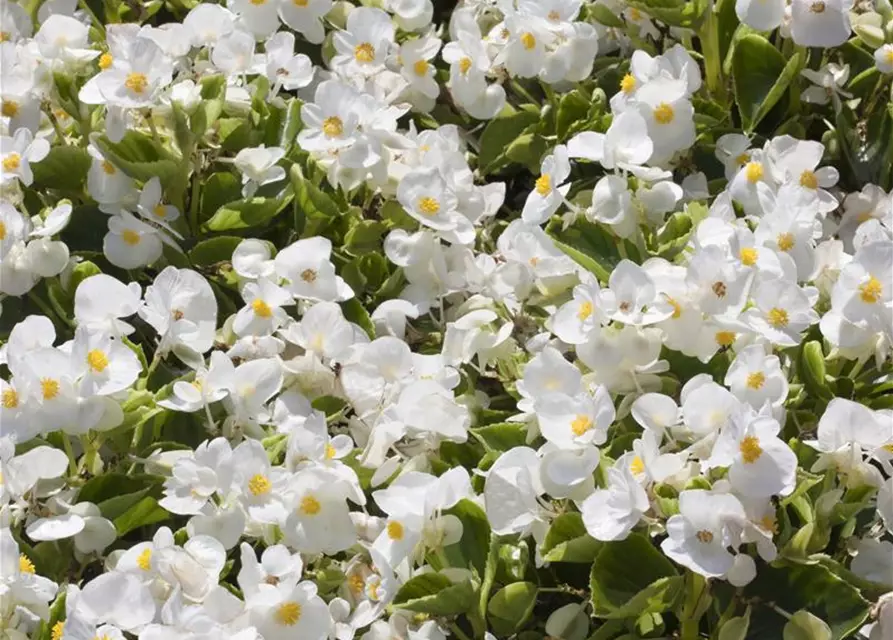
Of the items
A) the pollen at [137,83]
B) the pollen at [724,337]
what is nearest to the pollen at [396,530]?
the pollen at [724,337]

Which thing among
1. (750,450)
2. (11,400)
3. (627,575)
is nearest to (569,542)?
(627,575)

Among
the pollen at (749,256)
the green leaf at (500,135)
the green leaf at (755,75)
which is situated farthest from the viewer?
the green leaf at (500,135)

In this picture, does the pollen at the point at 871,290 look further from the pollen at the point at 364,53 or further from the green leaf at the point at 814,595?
the pollen at the point at 364,53

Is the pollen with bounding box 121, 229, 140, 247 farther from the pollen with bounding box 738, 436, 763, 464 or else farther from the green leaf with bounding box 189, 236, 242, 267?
the pollen with bounding box 738, 436, 763, 464

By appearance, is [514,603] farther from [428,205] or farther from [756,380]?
[428,205]

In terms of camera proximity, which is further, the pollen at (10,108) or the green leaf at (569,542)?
the pollen at (10,108)

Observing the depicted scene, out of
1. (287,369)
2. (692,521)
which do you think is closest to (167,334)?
(287,369)

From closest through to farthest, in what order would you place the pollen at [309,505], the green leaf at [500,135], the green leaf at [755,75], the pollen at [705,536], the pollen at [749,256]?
the pollen at [705,536], the pollen at [309,505], the pollen at [749,256], the green leaf at [755,75], the green leaf at [500,135]
